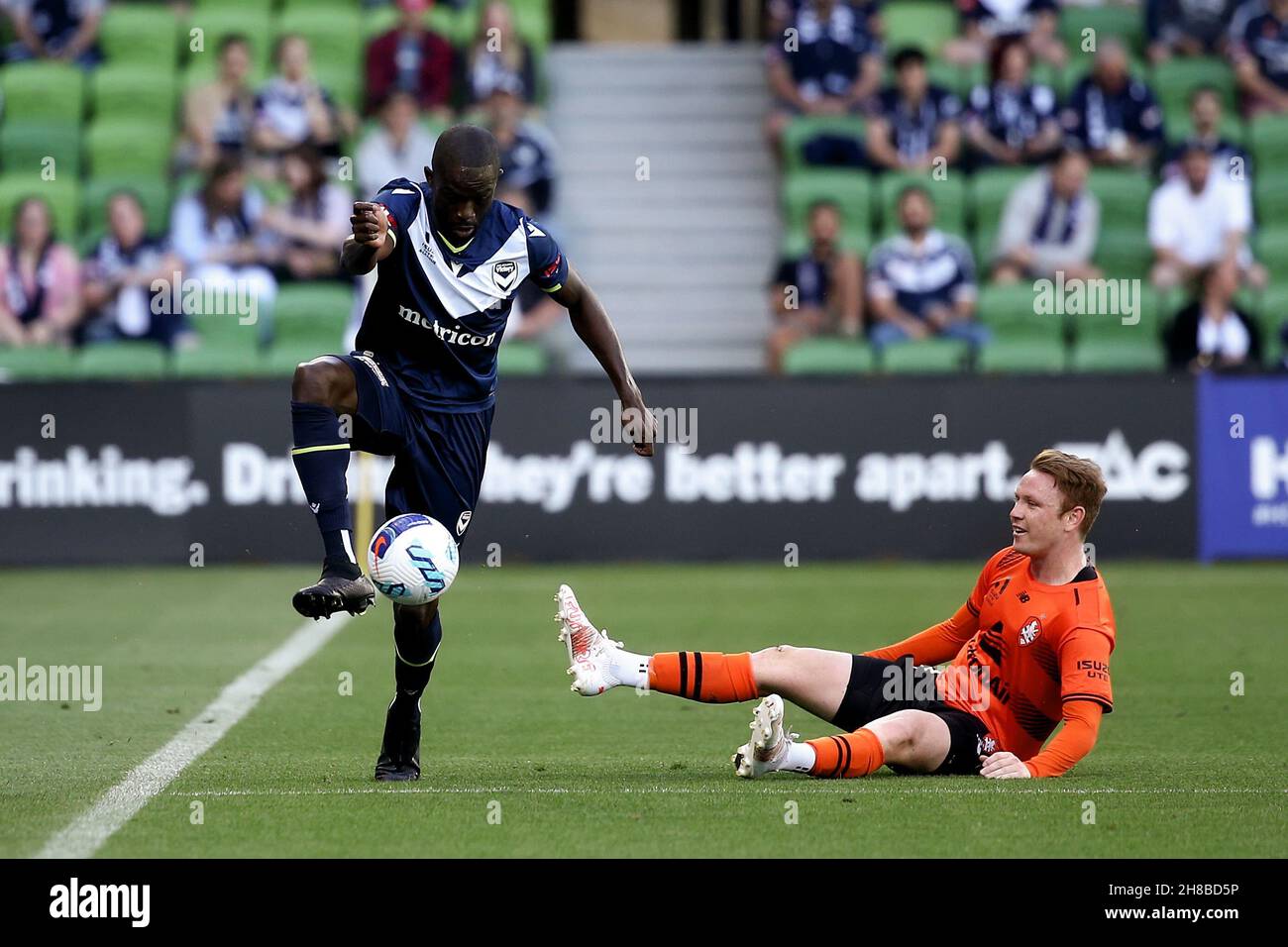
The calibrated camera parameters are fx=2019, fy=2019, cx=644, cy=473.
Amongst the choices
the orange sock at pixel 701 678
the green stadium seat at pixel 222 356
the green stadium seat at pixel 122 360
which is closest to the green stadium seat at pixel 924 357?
the green stadium seat at pixel 222 356

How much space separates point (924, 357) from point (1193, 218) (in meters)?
2.85

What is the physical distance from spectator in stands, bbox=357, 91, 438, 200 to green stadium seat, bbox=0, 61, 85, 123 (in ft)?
10.1

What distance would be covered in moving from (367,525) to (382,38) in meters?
5.70

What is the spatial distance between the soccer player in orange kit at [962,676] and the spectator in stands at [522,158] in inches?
429

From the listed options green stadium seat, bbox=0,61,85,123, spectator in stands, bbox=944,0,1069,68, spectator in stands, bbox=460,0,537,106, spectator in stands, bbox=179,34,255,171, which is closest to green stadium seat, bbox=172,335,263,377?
spectator in stands, bbox=179,34,255,171

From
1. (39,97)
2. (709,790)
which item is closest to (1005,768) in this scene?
(709,790)

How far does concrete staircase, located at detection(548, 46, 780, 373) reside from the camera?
59.2 feet

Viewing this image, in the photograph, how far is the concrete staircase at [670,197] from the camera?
18.0 metres

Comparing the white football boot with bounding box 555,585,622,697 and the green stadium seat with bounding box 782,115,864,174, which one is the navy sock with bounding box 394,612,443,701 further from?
the green stadium seat with bounding box 782,115,864,174

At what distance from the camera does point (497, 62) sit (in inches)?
708

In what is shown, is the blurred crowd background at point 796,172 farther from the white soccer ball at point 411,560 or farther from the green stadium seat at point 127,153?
the white soccer ball at point 411,560

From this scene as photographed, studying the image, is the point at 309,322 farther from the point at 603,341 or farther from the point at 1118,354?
the point at 603,341
